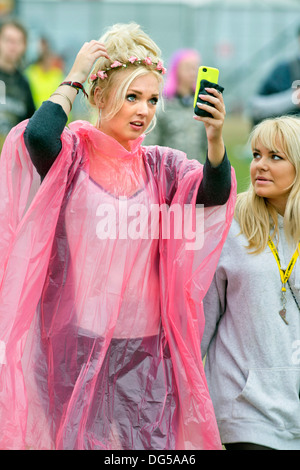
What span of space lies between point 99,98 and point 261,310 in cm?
96

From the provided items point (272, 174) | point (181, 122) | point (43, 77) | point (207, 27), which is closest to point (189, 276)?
point (272, 174)

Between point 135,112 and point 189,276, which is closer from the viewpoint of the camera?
point 135,112

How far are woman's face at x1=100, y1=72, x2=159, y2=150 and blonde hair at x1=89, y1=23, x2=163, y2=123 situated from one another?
0.07ft

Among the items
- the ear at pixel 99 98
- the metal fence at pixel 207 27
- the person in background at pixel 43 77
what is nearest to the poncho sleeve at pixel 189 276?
the ear at pixel 99 98

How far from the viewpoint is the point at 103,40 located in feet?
8.48

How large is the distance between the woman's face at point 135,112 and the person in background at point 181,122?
9.80 feet

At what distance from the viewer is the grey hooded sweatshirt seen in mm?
2688

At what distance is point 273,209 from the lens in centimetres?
290

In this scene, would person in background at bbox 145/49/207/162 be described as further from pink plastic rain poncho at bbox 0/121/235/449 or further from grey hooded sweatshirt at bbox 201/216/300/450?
pink plastic rain poncho at bbox 0/121/235/449

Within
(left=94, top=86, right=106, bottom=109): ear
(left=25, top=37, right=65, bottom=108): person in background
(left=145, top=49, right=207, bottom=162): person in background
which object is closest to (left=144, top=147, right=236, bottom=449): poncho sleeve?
(left=94, top=86, right=106, bottom=109): ear

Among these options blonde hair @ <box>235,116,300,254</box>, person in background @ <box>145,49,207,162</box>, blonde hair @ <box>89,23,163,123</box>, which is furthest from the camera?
person in background @ <box>145,49,207,162</box>

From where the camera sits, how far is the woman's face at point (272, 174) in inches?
112

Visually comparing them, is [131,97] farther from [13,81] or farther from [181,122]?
[13,81]
